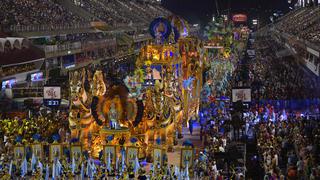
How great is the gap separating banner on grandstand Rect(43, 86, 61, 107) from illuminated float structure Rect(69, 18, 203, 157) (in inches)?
97.4

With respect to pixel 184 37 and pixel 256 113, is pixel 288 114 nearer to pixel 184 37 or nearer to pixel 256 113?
pixel 256 113

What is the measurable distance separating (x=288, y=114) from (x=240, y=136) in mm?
4996

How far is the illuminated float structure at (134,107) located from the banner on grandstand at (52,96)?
8.12ft

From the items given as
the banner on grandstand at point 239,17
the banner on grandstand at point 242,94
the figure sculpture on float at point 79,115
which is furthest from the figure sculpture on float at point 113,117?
the banner on grandstand at point 239,17

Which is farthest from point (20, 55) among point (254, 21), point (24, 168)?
point (254, 21)

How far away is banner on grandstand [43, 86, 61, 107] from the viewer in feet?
79.2

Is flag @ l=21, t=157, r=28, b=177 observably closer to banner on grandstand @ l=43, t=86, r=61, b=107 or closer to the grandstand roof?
banner on grandstand @ l=43, t=86, r=61, b=107

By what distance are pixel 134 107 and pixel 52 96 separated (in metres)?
6.90

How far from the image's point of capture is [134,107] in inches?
730

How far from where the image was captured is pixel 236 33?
246 feet

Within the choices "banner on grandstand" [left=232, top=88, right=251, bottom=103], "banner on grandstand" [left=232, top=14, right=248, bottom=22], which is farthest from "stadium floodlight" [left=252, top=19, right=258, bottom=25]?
"banner on grandstand" [left=232, top=88, right=251, bottom=103]

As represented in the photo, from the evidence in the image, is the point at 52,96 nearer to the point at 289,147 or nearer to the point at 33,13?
the point at 289,147

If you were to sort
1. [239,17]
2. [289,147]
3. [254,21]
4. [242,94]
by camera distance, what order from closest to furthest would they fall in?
[289,147], [242,94], [239,17], [254,21]

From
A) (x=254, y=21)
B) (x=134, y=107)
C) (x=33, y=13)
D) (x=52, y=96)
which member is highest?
(x=254, y=21)
